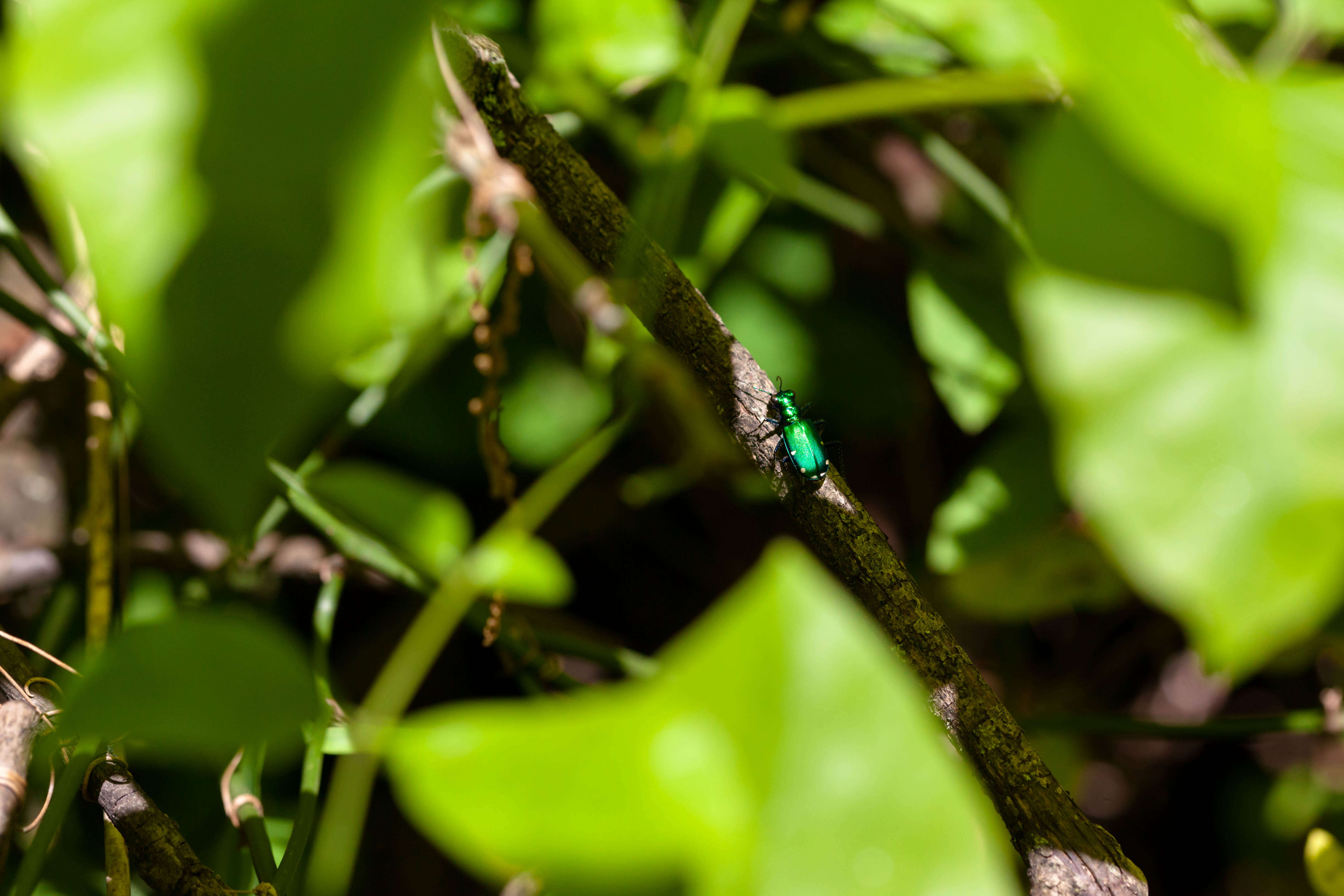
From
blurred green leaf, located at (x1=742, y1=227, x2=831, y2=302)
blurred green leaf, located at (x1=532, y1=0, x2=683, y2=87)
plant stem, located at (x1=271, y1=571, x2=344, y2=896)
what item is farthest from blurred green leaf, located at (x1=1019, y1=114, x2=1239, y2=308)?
blurred green leaf, located at (x1=742, y1=227, x2=831, y2=302)

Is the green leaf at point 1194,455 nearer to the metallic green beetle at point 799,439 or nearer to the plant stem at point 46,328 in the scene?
the metallic green beetle at point 799,439

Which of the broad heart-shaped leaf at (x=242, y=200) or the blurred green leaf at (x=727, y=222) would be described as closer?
the broad heart-shaped leaf at (x=242, y=200)

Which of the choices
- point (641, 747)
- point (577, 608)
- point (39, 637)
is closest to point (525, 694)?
point (577, 608)

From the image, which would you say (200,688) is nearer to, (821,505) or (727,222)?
(821,505)

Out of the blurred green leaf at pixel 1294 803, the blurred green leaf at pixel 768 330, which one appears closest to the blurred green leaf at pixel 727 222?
the blurred green leaf at pixel 768 330

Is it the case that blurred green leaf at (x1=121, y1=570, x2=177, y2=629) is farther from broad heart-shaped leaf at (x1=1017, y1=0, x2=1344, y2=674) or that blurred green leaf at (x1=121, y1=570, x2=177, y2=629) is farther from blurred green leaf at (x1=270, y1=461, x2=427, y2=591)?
broad heart-shaped leaf at (x1=1017, y1=0, x2=1344, y2=674)

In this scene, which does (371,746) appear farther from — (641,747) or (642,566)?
(642,566)
